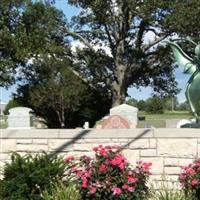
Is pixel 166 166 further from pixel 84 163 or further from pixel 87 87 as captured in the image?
pixel 87 87

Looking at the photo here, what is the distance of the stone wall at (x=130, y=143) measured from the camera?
9.43 metres

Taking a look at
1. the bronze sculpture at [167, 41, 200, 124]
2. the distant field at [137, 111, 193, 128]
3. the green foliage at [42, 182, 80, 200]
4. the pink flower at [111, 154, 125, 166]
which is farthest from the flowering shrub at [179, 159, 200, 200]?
the distant field at [137, 111, 193, 128]

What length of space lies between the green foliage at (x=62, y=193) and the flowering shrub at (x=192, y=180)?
154 cm

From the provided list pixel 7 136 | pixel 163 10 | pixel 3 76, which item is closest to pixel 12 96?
pixel 3 76

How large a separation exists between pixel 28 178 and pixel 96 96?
28746mm

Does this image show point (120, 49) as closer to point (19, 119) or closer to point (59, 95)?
point (59, 95)

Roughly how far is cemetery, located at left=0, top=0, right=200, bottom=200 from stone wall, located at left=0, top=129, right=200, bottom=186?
2 cm

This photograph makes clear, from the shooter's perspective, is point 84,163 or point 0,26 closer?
point 84,163

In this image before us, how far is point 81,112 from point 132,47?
558cm

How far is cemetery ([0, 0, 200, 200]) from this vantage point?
7926 millimetres

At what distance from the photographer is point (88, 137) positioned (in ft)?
32.2

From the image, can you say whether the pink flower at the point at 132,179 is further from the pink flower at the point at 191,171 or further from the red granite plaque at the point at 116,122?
the red granite plaque at the point at 116,122

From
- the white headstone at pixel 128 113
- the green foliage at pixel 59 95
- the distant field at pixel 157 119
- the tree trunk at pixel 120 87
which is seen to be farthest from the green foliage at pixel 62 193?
the tree trunk at pixel 120 87

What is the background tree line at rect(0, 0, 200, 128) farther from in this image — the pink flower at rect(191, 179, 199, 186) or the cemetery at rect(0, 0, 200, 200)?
the pink flower at rect(191, 179, 199, 186)
